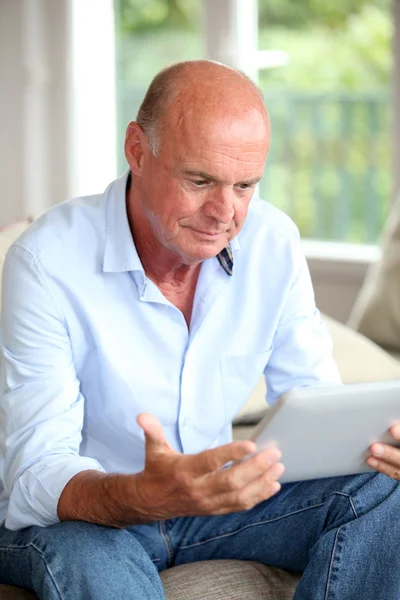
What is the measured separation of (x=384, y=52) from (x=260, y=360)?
205cm

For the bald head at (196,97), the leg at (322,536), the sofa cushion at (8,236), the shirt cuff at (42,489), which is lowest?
the leg at (322,536)

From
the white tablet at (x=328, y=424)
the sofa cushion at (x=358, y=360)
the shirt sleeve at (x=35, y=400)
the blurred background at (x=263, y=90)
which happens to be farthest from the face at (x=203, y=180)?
the blurred background at (x=263, y=90)

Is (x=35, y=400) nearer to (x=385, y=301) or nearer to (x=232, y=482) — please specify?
(x=232, y=482)

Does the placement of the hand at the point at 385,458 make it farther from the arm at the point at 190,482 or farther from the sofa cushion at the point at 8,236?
the sofa cushion at the point at 8,236

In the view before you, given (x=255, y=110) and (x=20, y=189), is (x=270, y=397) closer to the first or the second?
(x=255, y=110)

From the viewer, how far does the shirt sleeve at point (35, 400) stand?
1436 millimetres

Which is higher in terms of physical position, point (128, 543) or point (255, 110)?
point (255, 110)

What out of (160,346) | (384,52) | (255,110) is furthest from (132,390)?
(384,52)

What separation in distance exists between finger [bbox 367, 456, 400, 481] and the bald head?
51cm

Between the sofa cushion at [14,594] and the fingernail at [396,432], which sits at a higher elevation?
the fingernail at [396,432]

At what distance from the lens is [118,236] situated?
64.2 inches

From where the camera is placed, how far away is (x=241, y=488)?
1253 millimetres

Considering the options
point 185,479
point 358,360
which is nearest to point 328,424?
point 185,479

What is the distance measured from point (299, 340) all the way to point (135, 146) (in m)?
0.42
